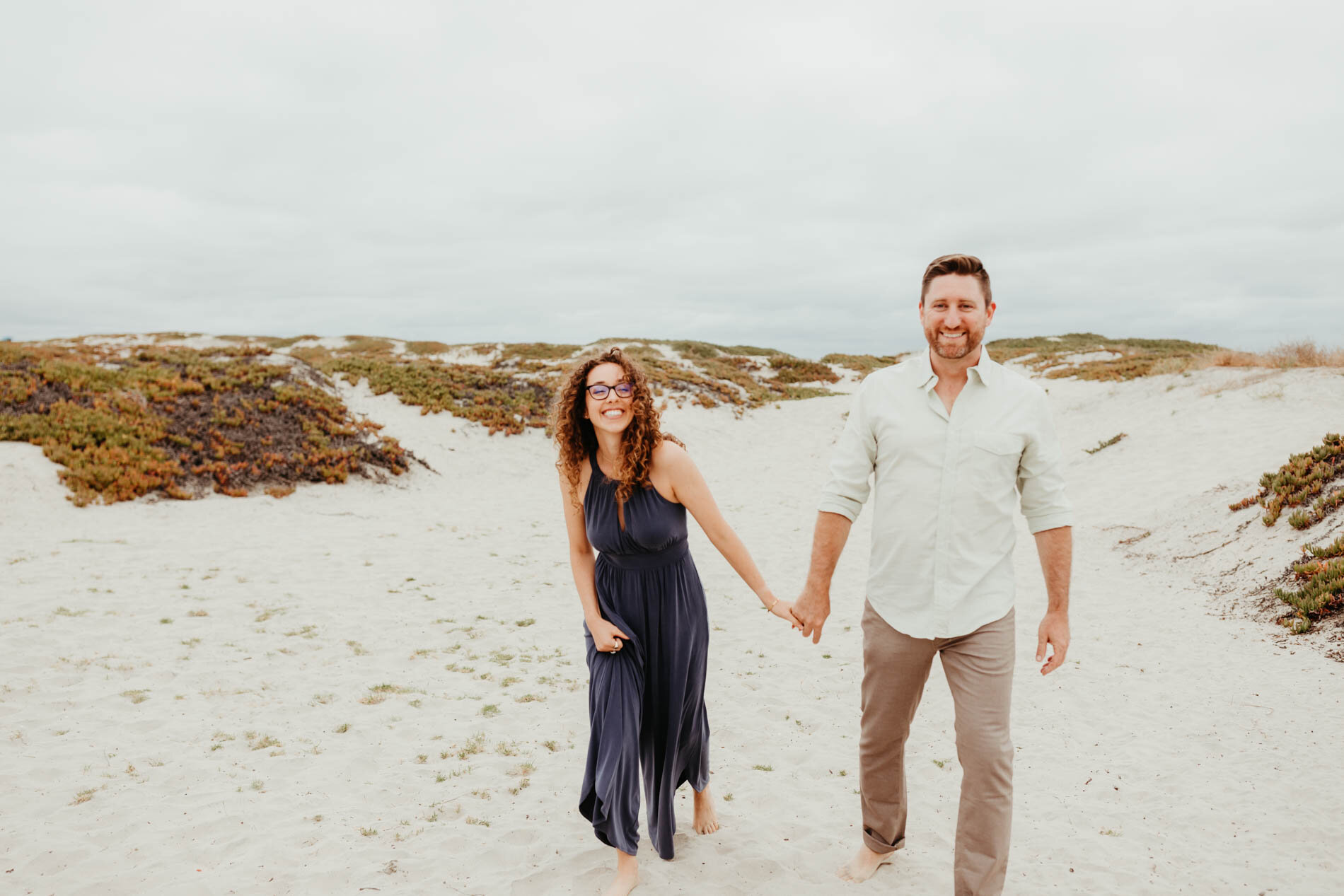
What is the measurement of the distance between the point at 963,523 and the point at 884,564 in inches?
15.0

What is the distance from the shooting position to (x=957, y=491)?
2.94 metres

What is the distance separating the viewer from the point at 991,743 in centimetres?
291

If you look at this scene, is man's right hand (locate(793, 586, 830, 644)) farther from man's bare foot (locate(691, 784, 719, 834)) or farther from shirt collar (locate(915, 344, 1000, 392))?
man's bare foot (locate(691, 784, 719, 834))

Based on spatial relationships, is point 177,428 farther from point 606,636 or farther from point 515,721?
point 606,636

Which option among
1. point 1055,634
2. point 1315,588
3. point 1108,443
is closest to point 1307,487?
point 1315,588

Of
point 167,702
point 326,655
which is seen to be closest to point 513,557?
point 326,655

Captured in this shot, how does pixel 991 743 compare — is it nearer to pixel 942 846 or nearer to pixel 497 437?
pixel 942 846

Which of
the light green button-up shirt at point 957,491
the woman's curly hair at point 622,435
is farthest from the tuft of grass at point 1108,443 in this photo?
the woman's curly hair at point 622,435

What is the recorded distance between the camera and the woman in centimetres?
333

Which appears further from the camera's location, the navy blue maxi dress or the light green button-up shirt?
the navy blue maxi dress

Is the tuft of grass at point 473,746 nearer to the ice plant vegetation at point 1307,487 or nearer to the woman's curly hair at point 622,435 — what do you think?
the woman's curly hair at point 622,435

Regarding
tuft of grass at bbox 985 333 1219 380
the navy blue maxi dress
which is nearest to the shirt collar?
the navy blue maxi dress

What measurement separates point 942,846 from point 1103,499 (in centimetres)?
1149

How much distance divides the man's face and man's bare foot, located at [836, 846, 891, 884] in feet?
8.35
